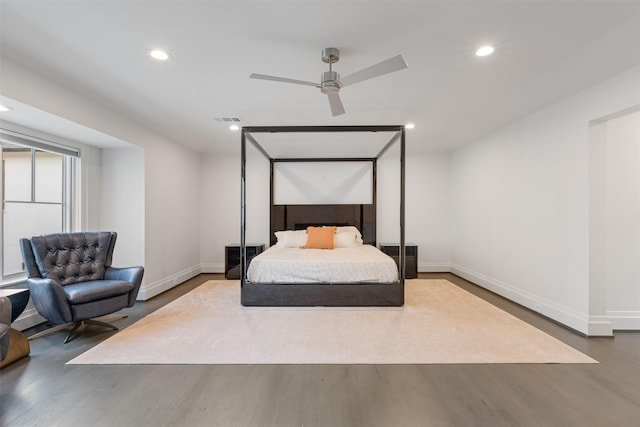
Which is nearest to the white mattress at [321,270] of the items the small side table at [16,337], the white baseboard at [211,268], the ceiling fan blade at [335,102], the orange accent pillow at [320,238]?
the orange accent pillow at [320,238]

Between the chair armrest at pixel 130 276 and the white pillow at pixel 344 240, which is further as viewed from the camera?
the white pillow at pixel 344 240

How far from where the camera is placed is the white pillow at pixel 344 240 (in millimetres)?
4871

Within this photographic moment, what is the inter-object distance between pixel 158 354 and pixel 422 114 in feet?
12.4

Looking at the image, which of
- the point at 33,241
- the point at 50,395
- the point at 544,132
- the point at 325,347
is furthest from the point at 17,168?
the point at 544,132

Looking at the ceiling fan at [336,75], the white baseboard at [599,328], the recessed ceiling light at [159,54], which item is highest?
the recessed ceiling light at [159,54]

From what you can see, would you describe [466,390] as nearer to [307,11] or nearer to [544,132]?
[307,11]

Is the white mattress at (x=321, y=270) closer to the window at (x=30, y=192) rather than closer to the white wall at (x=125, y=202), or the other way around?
the white wall at (x=125, y=202)

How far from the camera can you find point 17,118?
8.85ft

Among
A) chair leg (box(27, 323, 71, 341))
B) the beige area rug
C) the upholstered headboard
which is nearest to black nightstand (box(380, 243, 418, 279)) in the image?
the upholstered headboard

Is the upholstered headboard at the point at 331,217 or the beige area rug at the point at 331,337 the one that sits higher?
the upholstered headboard at the point at 331,217

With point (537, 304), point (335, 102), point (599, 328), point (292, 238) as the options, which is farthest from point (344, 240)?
point (599, 328)

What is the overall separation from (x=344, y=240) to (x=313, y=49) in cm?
334

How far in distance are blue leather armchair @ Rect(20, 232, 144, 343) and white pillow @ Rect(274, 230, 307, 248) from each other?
2.37 m

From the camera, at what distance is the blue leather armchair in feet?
8.31
